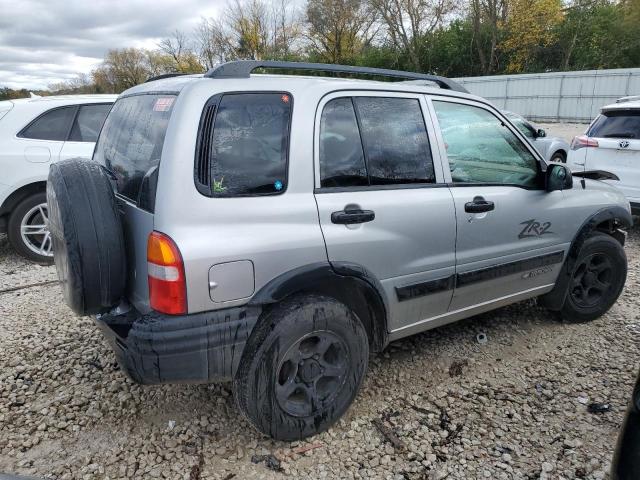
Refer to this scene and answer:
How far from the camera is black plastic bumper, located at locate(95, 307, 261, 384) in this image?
2.11 m

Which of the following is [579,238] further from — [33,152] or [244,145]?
[33,152]

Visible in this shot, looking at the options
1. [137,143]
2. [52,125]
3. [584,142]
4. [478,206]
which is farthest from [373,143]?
[584,142]

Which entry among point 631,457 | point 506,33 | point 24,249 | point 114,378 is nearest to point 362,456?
point 631,457

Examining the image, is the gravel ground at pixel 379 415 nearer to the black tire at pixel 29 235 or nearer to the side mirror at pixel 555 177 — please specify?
the side mirror at pixel 555 177

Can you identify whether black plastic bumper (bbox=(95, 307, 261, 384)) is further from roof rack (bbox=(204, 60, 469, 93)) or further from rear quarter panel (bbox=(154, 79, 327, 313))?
roof rack (bbox=(204, 60, 469, 93))

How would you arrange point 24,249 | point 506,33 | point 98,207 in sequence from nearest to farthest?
1. point 98,207
2. point 24,249
3. point 506,33

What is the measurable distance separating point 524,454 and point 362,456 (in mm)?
842

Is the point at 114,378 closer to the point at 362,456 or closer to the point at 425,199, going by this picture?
the point at 362,456

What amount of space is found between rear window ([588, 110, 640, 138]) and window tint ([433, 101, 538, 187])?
3.65 m

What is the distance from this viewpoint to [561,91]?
24.0m

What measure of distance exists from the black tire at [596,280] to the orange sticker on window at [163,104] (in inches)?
124

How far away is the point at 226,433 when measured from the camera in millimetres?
2666

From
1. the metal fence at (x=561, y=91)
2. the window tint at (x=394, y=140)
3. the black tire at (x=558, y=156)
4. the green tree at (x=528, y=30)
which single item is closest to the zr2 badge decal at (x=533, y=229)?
the window tint at (x=394, y=140)

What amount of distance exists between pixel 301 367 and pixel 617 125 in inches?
231
